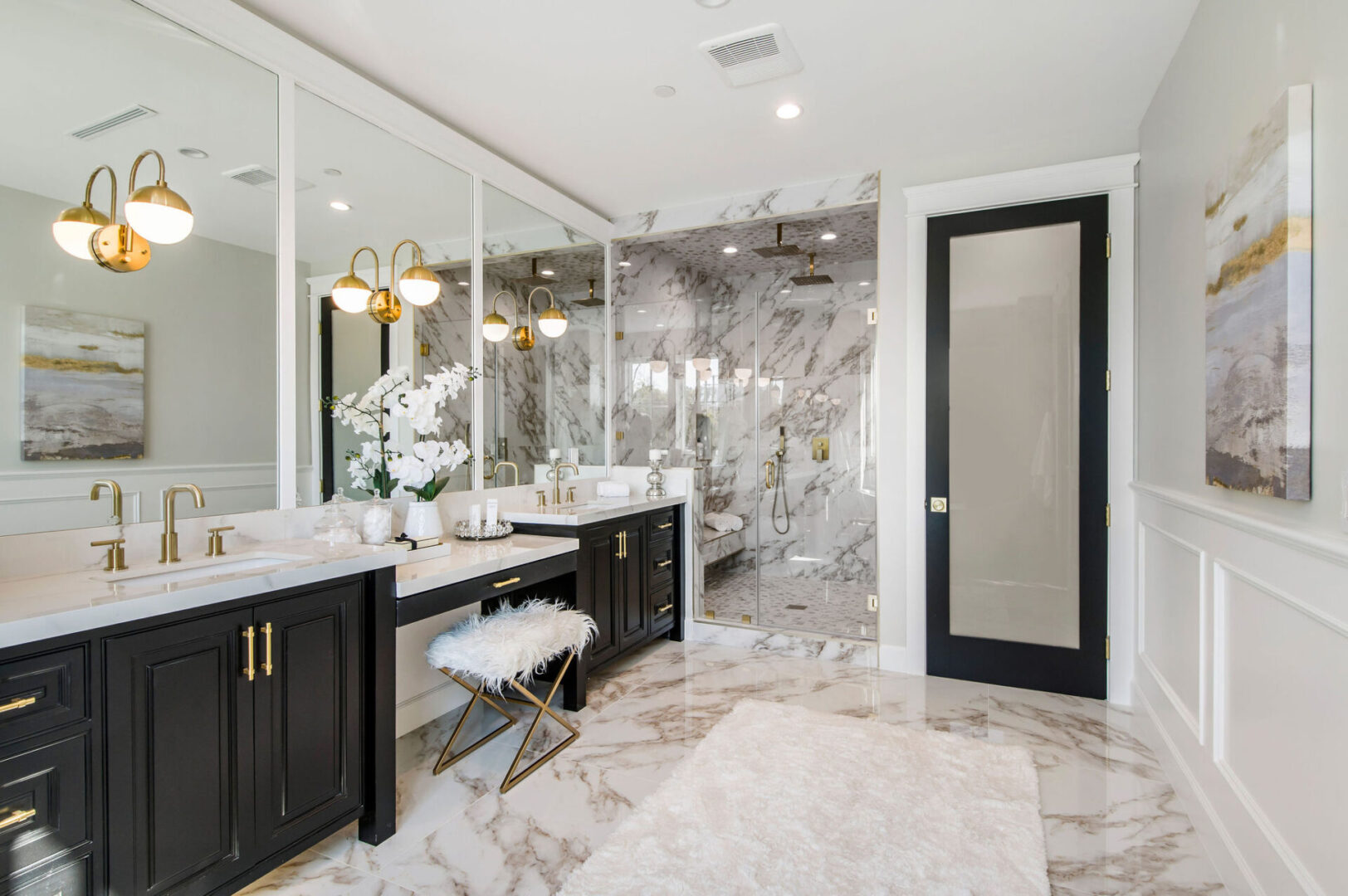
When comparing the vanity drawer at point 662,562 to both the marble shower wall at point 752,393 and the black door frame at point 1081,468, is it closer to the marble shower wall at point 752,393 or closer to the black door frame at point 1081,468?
the marble shower wall at point 752,393

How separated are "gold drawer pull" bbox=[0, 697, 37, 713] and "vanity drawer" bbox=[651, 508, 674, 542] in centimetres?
290

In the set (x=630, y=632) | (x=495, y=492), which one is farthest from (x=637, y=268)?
(x=630, y=632)

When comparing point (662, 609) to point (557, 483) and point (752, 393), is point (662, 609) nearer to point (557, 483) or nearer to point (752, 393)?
point (557, 483)

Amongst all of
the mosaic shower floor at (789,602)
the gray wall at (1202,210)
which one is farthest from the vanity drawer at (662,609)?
the gray wall at (1202,210)

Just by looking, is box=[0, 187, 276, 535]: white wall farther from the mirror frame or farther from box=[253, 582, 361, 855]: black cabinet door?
box=[253, 582, 361, 855]: black cabinet door

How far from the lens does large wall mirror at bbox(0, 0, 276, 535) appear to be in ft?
5.84

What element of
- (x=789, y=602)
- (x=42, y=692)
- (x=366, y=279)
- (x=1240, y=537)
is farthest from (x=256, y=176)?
(x=789, y=602)

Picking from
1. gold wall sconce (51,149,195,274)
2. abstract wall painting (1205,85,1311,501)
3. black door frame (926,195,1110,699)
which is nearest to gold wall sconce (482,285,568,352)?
gold wall sconce (51,149,195,274)

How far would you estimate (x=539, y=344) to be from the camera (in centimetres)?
393

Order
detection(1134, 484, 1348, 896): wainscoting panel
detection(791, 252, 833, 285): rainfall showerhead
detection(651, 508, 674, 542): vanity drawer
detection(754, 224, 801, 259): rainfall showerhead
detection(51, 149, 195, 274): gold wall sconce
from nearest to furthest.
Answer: detection(1134, 484, 1348, 896): wainscoting panel
detection(51, 149, 195, 274): gold wall sconce
detection(651, 508, 674, 542): vanity drawer
detection(754, 224, 801, 259): rainfall showerhead
detection(791, 252, 833, 285): rainfall showerhead

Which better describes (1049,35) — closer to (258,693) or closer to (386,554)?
(386,554)

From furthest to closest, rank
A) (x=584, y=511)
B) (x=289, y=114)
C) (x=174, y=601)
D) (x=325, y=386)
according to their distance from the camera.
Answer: (x=584, y=511)
(x=325, y=386)
(x=289, y=114)
(x=174, y=601)

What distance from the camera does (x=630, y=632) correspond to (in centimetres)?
382

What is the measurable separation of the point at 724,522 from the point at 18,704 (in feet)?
12.2
